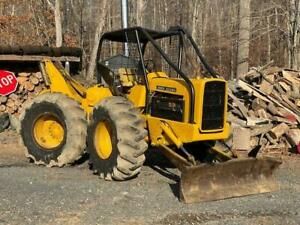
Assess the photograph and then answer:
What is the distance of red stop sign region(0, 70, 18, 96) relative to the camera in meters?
15.1

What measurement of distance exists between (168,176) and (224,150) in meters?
1.02

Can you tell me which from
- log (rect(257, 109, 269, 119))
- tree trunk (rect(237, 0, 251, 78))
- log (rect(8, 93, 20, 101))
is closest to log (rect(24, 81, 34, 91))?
log (rect(8, 93, 20, 101))

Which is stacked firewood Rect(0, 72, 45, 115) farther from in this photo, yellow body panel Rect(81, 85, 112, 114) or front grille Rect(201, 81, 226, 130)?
front grille Rect(201, 81, 226, 130)

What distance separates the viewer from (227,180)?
25.4ft

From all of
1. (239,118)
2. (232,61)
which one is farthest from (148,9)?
(239,118)

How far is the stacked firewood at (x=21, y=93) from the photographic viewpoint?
15219 mm

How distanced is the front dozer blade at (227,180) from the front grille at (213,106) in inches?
28.9

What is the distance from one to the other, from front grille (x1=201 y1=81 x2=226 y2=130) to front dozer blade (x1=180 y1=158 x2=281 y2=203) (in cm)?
73

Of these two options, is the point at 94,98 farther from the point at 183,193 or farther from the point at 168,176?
the point at 183,193

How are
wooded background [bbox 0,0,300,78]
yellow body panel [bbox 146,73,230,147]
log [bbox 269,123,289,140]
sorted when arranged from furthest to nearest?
wooded background [bbox 0,0,300,78], log [bbox 269,123,289,140], yellow body panel [bbox 146,73,230,147]

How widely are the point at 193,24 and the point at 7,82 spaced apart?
71.8 feet

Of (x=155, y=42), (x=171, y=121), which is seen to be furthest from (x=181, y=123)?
(x=155, y=42)

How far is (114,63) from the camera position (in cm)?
947

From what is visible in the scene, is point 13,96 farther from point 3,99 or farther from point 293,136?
point 293,136
